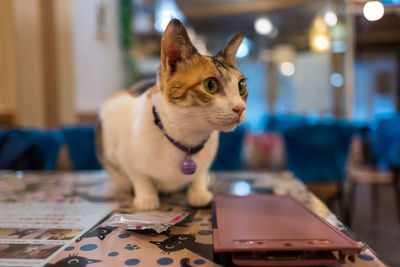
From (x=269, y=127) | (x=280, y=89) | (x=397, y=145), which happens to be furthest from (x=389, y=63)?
(x=397, y=145)

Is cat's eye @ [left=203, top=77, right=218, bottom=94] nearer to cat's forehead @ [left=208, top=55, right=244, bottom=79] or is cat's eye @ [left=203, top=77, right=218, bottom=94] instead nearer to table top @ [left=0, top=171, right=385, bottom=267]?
cat's forehead @ [left=208, top=55, right=244, bottom=79]

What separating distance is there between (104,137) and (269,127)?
8.73 ft

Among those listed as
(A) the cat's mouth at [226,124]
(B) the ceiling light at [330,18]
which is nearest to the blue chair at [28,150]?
(A) the cat's mouth at [226,124]

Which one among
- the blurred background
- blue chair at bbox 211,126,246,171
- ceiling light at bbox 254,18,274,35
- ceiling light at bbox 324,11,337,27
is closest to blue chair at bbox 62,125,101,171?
the blurred background

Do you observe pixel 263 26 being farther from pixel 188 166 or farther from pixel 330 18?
pixel 188 166

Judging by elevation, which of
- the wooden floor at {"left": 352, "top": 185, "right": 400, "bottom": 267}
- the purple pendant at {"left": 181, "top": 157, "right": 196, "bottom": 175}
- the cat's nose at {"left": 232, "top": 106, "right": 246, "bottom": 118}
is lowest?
the wooden floor at {"left": 352, "top": 185, "right": 400, "bottom": 267}

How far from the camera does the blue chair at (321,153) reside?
1625 mm

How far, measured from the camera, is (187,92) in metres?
0.62

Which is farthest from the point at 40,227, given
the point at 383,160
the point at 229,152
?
the point at 383,160

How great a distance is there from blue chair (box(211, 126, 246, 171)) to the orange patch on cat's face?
3.16 feet

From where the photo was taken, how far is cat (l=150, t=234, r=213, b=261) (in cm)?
50

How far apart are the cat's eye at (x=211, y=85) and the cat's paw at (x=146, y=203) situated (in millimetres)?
331

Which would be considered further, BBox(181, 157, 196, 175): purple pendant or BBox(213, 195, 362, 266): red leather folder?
BBox(181, 157, 196, 175): purple pendant

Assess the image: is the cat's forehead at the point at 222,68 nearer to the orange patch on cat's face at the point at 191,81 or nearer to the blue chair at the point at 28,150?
the orange patch on cat's face at the point at 191,81
